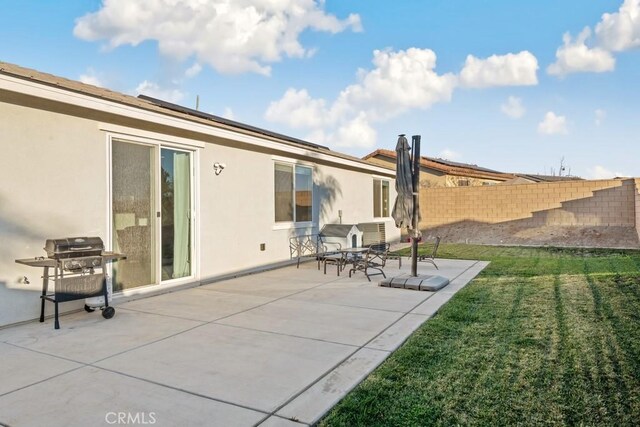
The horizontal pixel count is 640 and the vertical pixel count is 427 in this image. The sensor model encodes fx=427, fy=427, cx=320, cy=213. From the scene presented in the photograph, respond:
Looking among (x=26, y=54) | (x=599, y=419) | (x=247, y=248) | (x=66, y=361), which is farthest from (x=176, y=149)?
(x=26, y=54)

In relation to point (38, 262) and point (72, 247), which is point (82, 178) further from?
point (38, 262)

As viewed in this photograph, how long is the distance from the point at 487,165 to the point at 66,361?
1442 inches

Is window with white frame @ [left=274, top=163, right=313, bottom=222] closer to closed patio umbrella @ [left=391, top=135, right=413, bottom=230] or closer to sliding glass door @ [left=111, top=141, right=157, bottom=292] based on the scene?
closed patio umbrella @ [left=391, top=135, right=413, bottom=230]

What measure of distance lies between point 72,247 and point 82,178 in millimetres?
1104

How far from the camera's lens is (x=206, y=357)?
3871mm

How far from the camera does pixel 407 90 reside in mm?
18250

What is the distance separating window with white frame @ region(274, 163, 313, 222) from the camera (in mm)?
9773

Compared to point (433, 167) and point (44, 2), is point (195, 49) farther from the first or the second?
point (433, 167)

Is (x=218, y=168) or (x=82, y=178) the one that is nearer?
(x=82, y=178)

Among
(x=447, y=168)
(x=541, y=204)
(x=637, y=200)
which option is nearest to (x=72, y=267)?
(x=541, y=204)

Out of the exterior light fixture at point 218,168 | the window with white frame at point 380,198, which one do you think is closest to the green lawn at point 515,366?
the exterior light fixture at point 218,168

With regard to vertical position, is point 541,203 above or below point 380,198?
below

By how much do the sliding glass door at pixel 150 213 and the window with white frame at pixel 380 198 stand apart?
8.55 metres

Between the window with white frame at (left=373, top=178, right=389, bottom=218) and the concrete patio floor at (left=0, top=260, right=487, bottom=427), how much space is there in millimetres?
8427
